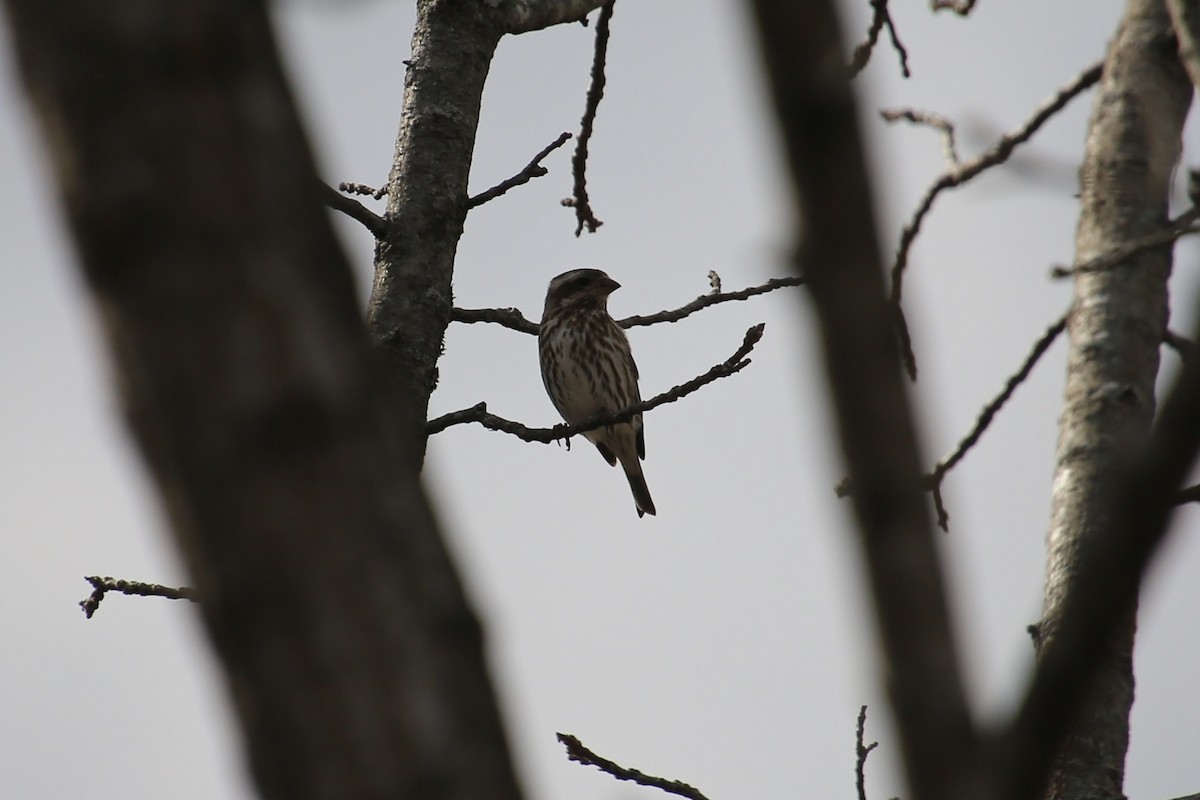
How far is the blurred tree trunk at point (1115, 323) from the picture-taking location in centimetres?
313

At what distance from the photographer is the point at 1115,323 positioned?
10.6 ft

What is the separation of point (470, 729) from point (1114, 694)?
7.12 ft

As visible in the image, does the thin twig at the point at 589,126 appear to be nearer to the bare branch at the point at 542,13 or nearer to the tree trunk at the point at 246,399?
the bare branch at the point at 542,13

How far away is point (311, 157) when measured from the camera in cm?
150

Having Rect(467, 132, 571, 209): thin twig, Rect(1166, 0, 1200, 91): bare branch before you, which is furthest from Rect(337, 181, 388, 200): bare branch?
Rect(1166, 0, 1200, 91): bare branch

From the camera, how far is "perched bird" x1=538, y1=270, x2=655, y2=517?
444 inches

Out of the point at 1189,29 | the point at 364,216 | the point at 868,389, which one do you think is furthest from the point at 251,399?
the point at 364,216

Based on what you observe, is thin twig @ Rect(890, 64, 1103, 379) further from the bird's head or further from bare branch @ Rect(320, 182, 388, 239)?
the bird's head

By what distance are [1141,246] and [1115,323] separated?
0.59 metres

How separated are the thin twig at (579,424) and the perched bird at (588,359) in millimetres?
4490

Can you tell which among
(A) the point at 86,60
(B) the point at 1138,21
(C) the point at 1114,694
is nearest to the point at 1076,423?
(C) the point at 1114,694

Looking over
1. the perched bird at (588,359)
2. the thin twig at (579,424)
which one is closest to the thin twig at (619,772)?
the thin twig at (579,424)

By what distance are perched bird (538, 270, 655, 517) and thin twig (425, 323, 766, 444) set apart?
14.7ft

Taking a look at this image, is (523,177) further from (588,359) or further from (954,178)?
(588,359)
